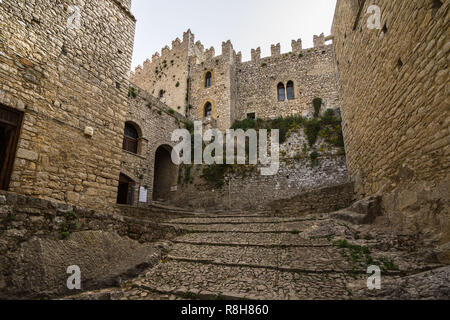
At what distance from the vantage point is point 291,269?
345 centimetres

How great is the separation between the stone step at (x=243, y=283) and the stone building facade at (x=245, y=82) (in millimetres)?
15617

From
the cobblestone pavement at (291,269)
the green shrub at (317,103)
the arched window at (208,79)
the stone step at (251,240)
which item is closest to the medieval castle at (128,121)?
the cobblestone pavement at (291,269)

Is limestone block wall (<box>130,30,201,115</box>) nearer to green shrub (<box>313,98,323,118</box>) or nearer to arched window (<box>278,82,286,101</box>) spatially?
arched window (<box>278,82,286,101</box>)

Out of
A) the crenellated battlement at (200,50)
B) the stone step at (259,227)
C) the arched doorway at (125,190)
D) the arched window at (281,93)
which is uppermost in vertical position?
the crenellated battlement at (200,50)

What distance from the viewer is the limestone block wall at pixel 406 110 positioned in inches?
125

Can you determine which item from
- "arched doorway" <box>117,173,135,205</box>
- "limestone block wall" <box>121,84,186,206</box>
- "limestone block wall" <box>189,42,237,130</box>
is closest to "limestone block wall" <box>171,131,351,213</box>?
"limestone block wall" <box>121,84,186,206</box>

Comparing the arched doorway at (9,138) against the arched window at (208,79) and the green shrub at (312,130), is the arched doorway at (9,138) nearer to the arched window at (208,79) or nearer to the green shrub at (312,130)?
the green shrub at (312,130)

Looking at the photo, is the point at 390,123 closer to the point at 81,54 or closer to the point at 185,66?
the point at 81,54

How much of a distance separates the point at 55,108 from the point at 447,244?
24.3 ft

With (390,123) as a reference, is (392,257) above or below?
below

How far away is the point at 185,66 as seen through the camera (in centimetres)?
2147

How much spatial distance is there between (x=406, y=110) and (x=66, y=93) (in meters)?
7.06
